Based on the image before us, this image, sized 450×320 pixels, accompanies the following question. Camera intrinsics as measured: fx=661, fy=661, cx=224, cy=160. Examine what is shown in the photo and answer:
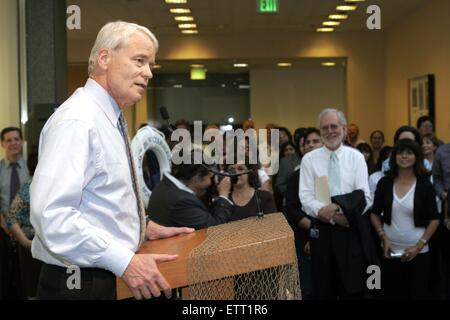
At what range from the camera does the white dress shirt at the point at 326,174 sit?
4.03 m

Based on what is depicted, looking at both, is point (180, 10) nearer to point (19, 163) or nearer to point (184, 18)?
point (184, 18)

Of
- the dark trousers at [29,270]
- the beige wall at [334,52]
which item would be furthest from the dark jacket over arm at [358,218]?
the beige wall at [334,52]

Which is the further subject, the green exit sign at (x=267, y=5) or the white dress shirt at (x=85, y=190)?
the green exit sign at (x=267, y=5)

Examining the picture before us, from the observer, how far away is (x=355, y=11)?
887 centimetres

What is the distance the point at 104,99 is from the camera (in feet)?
5.54

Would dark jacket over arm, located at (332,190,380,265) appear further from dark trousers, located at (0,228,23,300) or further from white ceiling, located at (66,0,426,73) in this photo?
white ceiling, located at (66,0,426,73)

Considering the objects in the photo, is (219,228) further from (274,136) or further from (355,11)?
(355,11)

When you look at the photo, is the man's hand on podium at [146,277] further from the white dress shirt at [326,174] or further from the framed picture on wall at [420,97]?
the framed picture on wall at [420,97]

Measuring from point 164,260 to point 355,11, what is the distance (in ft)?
26.1

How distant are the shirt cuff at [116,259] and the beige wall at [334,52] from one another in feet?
30.7

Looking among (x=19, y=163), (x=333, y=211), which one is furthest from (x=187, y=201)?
(x=19, y=163)

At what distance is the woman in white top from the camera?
4.27 metres

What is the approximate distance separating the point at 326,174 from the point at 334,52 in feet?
23.2
